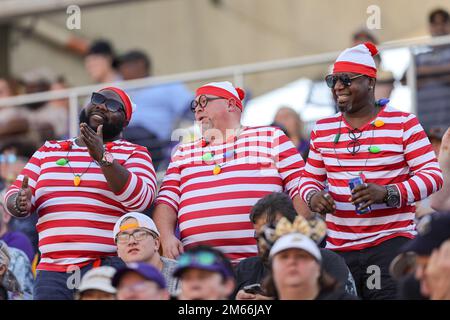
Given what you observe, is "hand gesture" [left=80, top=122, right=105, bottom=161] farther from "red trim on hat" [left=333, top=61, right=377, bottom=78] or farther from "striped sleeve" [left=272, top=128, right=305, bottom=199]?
"red trim on hat" [left=333, top=61, right=377, bottom=78]

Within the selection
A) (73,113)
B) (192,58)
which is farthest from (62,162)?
(192,58)

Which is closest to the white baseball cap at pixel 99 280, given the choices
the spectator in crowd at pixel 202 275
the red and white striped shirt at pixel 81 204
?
the spectator in crowd at pixel 202 275

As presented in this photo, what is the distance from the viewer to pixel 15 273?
30.4ft

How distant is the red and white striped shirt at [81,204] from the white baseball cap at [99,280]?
971 mm

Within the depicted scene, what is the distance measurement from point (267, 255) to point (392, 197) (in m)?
0.89

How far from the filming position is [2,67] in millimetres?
17797

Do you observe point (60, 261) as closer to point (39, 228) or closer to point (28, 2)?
point (39, 228)

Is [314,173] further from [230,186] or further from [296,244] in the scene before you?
[296,244]

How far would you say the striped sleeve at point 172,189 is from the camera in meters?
8.89

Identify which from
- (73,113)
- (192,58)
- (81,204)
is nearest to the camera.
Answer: (81,204)

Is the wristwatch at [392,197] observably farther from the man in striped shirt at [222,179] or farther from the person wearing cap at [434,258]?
the person wearing cap at [434,258]

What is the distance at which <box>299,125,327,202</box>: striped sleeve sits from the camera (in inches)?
333

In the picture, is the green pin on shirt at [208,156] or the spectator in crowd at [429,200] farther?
the spectator in crowd at [429,200]

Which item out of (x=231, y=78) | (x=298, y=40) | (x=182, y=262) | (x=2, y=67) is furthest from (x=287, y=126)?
(x=2, y=67)
